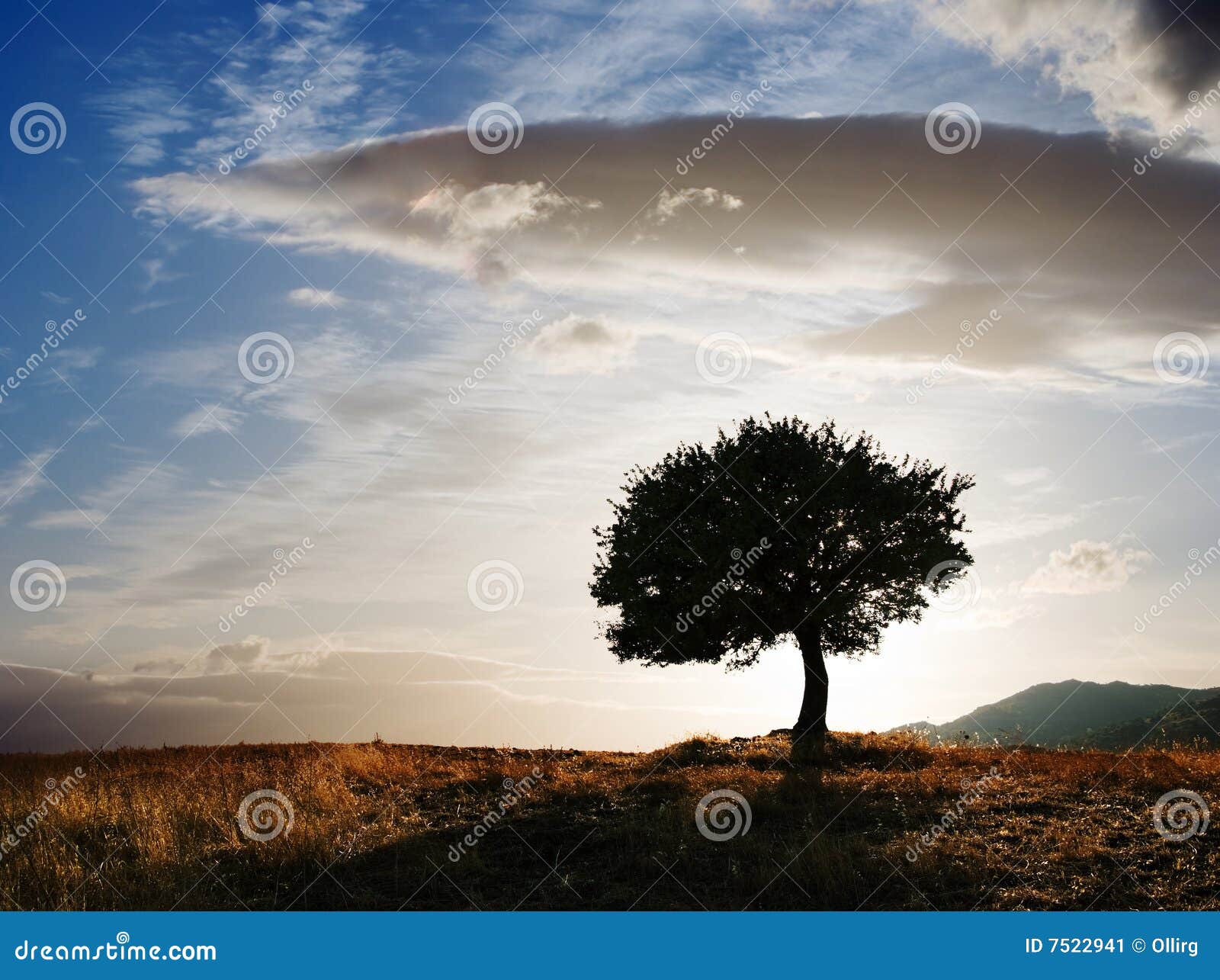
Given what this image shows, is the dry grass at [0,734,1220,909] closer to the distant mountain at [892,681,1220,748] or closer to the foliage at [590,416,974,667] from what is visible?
the foliage at [590,416,974,667]

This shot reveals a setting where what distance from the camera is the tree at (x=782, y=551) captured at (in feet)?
96.1

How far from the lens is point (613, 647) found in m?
33.4

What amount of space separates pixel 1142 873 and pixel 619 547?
20075 millimetres

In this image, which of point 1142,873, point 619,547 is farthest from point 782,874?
point 619,547

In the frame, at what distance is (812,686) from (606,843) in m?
16.5

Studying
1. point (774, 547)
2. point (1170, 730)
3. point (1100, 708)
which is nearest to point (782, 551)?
point (774, 547)

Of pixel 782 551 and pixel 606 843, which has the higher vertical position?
pixel 782 551

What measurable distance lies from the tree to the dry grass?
7898mm

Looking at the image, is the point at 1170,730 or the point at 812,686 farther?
the point at 1170,730

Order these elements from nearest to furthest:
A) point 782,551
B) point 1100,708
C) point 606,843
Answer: point 606,843, point 782,551, point 1100,708

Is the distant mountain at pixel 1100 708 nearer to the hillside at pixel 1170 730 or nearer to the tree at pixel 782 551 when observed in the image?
the hillside at pixel 1170 730

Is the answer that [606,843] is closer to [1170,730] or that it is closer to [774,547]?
[774,547]

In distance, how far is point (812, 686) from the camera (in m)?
30.2

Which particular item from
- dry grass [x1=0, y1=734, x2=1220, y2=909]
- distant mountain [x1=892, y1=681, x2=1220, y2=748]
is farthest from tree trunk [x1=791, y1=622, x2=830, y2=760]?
distant mountain [x1=892, y1=681, x2=1220, y2=748]
